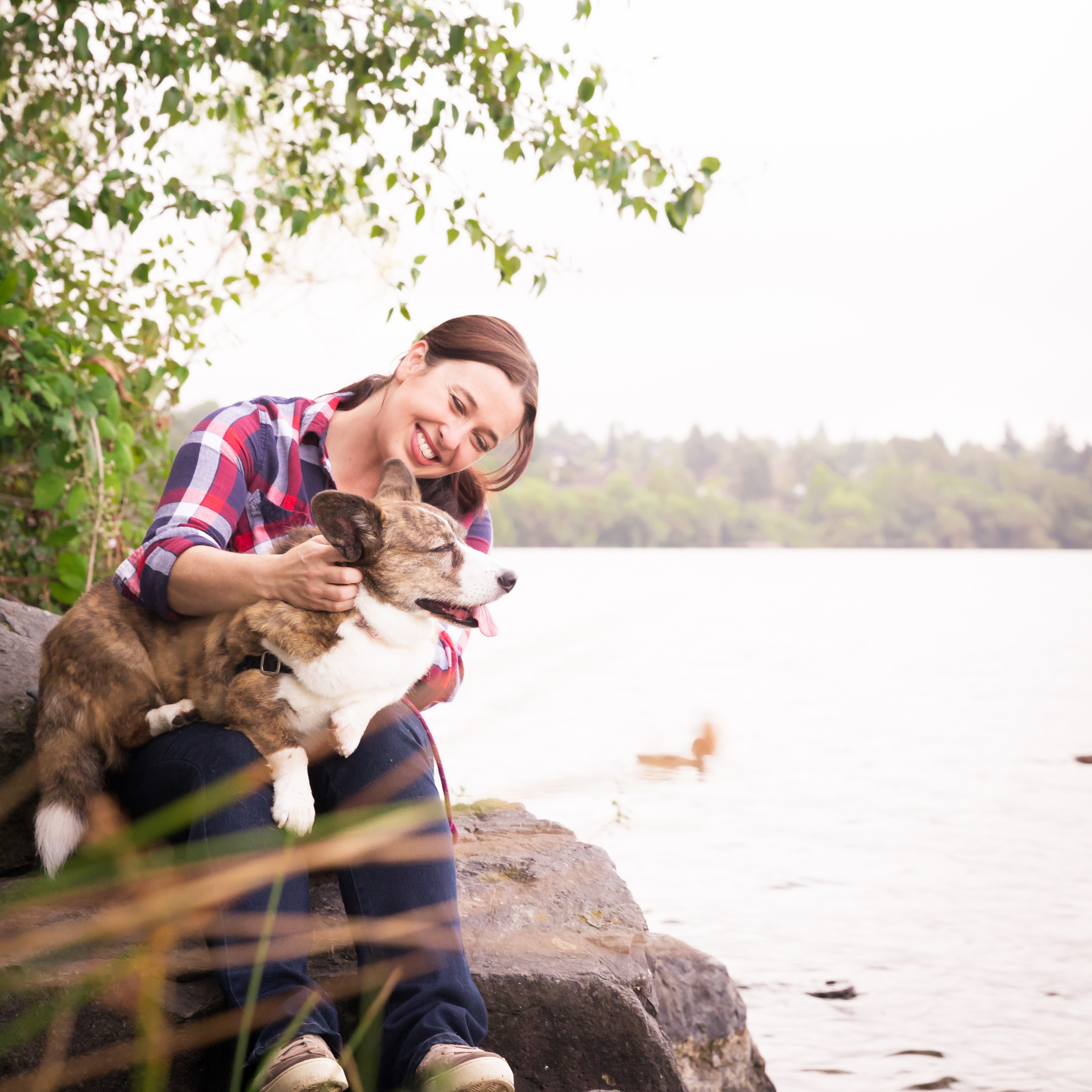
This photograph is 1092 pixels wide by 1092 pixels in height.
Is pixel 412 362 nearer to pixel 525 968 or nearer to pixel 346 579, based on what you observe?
pixel 346 579

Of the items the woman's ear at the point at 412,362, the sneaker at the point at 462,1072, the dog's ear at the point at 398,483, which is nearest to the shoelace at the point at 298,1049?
the sneaker at the point at 462,1072

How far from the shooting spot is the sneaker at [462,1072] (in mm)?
→ 1846

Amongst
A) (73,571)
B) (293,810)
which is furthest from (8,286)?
(293,810)

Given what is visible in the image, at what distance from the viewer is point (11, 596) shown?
428cm

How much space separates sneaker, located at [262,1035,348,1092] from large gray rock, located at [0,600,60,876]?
104 centimetres

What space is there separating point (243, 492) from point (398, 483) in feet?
1.29

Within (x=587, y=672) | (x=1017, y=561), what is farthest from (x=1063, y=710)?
(x=1017, y=561)

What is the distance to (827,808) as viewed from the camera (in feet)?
25.4

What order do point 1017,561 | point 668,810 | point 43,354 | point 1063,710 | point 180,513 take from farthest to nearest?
point 1017,561
point 1063,710
point 668,810
point 43,354
point 180,513

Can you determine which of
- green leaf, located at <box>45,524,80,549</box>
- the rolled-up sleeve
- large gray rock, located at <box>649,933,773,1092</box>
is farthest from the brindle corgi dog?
green leaf, located at <box>45,524,80,549</box>

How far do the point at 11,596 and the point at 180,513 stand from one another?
231 centimetres

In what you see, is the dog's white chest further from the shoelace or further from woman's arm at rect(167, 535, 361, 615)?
the shoelace

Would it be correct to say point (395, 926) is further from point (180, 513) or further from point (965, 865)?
point (965, 865)

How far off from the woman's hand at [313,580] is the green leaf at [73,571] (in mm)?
2305
